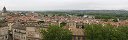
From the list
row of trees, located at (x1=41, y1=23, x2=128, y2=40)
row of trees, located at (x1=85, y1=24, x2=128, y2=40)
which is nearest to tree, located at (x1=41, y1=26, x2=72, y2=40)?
row of trees, located at (x1=41, y1=23, x2=128, y2=40)

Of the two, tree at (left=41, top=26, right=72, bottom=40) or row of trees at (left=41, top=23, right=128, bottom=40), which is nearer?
row of trees at (left=41, top=23, right=128, bottom=40)

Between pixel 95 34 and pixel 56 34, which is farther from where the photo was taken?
pixel 95 34

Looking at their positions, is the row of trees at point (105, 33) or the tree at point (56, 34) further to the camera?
the tree at point (56, 34)

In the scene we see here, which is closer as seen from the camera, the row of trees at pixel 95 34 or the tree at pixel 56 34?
the row of trees at pixel 95 34

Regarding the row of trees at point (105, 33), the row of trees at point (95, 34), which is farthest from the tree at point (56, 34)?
the row of trees at point (105, 33)

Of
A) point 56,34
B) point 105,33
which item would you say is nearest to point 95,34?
point 105,33

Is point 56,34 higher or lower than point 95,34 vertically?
higher

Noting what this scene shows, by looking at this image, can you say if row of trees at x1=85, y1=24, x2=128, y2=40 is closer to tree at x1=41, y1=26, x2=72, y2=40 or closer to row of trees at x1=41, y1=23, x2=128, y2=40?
row of trees at x1=41, y1=23, x2=128, y2=40

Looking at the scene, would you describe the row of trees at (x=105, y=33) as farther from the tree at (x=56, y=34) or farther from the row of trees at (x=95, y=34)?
the tree at (x=56, y=34)

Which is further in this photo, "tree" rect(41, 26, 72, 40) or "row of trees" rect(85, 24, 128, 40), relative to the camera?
"tree" rect(41, 26, 72, 40)

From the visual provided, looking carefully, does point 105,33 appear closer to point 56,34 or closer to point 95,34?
point 95,34

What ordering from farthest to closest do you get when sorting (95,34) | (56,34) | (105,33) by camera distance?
(95,34)
(56,34)
(105,33)
